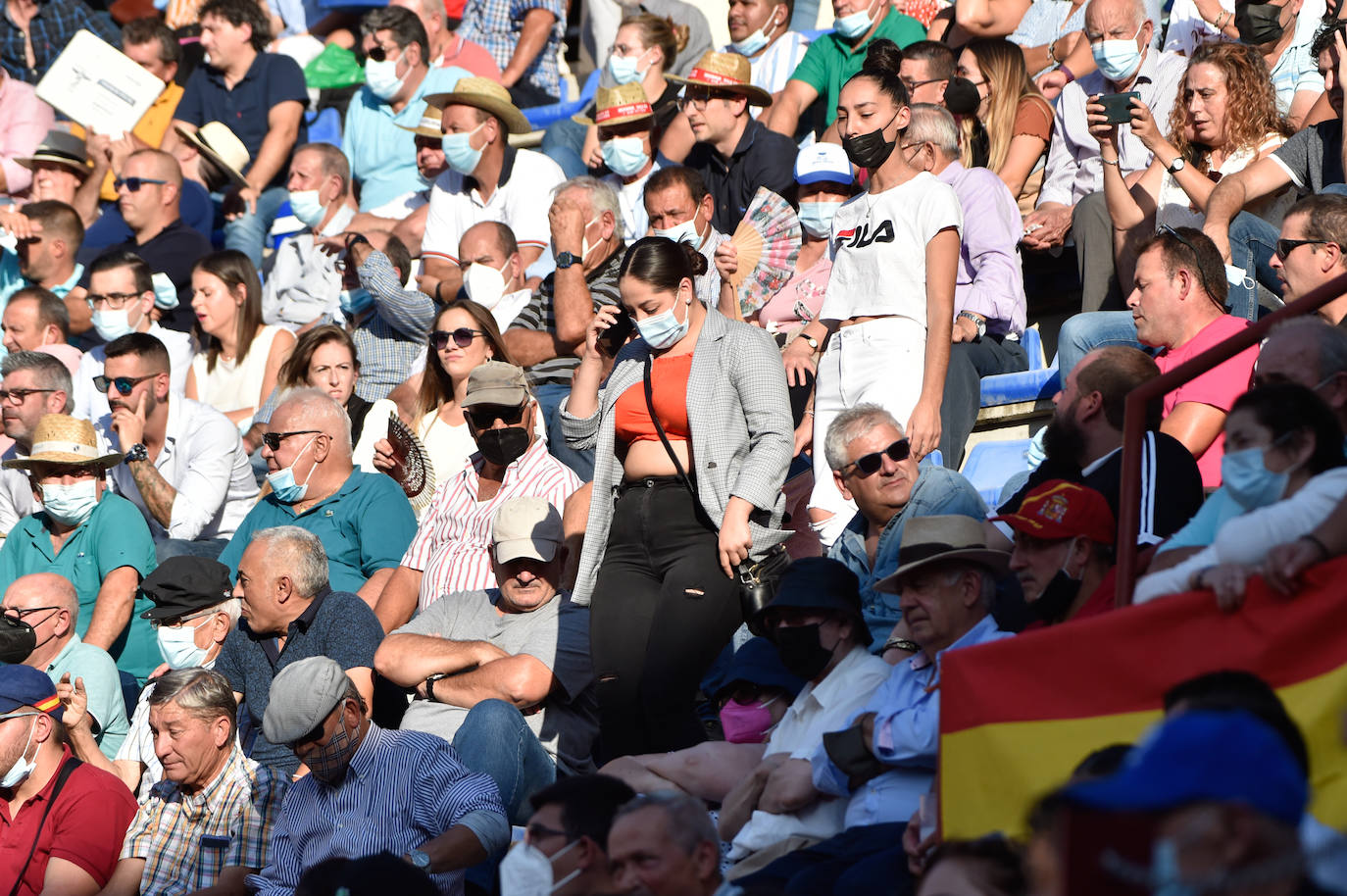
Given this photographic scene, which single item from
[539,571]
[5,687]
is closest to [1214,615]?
[539,571]

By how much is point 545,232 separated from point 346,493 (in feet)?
8.61

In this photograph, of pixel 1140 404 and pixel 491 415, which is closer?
pixel 1140 404

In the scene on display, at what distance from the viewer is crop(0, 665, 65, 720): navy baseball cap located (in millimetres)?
6566

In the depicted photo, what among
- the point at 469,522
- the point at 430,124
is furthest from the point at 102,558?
the point at 430,124

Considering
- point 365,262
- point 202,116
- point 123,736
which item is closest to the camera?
point 123,736

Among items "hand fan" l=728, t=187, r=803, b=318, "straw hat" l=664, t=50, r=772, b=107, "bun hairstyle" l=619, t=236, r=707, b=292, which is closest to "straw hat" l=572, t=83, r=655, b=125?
"straw hat" l=664, t=50, r=772, b=107

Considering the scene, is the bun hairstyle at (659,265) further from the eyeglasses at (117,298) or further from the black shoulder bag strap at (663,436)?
the eyeglasses at (117,298)

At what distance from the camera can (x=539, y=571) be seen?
262 inches

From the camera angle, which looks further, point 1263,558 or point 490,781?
Answer: point 490,781

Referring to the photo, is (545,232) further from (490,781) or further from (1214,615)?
(1214,615)

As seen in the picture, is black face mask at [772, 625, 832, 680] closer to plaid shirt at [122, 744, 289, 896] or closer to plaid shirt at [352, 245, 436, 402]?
plaid shirt at [122, 744, 289, 896]

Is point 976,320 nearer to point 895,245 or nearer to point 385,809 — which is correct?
point 895,245

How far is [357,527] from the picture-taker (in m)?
7.82

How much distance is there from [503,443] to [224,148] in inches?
237
